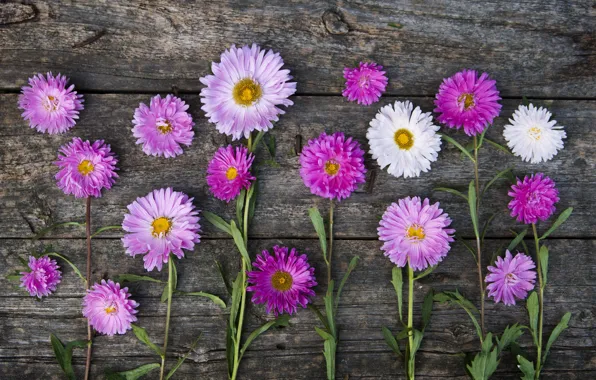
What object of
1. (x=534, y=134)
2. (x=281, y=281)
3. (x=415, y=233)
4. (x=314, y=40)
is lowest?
(x=281, y=281)

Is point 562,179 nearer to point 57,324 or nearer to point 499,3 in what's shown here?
point 499,3

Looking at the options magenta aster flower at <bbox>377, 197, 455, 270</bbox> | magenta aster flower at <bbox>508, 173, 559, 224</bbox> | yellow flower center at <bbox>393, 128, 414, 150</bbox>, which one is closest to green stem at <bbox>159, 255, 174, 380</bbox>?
magenta aster flower at <bbox>377, 197, 455, 270</bbox>

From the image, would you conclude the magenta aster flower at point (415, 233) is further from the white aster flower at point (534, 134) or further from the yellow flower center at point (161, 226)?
the yellow flower center at point (161, 226)

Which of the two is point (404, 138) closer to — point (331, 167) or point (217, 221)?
point (331, 167)

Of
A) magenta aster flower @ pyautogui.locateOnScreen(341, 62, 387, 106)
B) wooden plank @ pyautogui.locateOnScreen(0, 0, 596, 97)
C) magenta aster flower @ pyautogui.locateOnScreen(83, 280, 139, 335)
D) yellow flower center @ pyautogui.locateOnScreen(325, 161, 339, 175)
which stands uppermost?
wooden plank @ pyautogui.locateOnScreen(0, 0, 596, 97)

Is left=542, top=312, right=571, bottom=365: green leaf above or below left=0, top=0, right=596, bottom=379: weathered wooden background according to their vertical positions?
below

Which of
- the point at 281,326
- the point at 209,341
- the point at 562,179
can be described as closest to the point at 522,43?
the point at 562,179

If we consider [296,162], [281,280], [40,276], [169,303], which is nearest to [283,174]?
[296,162]

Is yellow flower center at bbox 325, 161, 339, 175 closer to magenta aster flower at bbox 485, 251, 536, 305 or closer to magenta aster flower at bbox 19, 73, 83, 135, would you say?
magenta aster flower at bbox 485, 251, 536, 305
